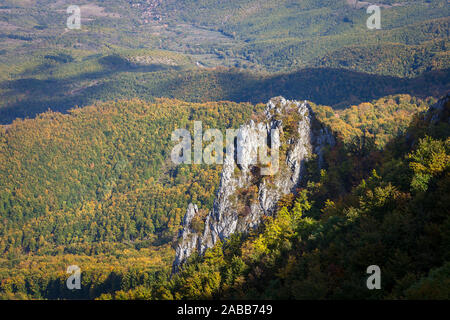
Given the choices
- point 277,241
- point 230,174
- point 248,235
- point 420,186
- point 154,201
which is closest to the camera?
point 420,186

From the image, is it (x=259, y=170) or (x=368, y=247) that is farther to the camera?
(x=259, y=170)

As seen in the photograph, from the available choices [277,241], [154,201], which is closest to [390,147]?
[277,241]

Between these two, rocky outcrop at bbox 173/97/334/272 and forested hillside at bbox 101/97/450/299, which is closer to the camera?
forested hillside at bbox 101/97/450/299

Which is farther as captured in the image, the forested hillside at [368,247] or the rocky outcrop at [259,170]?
the rocky outcrop at [259,170]

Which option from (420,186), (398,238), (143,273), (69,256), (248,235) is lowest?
(69,256)

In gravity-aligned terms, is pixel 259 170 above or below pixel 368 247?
above
